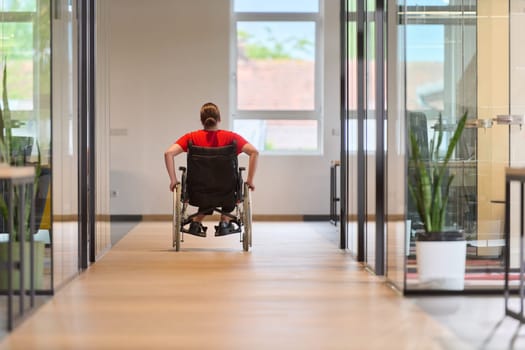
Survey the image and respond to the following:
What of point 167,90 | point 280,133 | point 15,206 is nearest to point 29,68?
point 15,206

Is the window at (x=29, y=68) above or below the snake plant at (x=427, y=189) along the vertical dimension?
above

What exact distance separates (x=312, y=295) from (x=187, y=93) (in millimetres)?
5623

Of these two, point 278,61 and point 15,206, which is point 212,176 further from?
point 278,61

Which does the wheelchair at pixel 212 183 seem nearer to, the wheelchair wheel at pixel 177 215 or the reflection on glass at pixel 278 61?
the wheelchair wheel at pixel 177 215

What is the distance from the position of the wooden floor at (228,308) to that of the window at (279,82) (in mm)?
3728

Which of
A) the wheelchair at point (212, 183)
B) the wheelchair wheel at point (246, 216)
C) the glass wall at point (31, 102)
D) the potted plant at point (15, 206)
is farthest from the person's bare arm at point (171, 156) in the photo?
the potted plant at point (15, 206)

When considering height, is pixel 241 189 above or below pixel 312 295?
above

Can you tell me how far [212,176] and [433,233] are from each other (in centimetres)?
228

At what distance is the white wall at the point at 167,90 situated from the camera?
9453 millimetres

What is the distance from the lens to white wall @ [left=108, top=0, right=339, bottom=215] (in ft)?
31.0

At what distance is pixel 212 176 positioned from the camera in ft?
20.1

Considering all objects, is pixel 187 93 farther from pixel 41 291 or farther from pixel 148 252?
pixel 41 291

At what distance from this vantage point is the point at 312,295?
416 centimetres

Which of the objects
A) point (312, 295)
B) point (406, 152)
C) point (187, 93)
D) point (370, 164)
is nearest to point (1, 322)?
point (312, 295)
